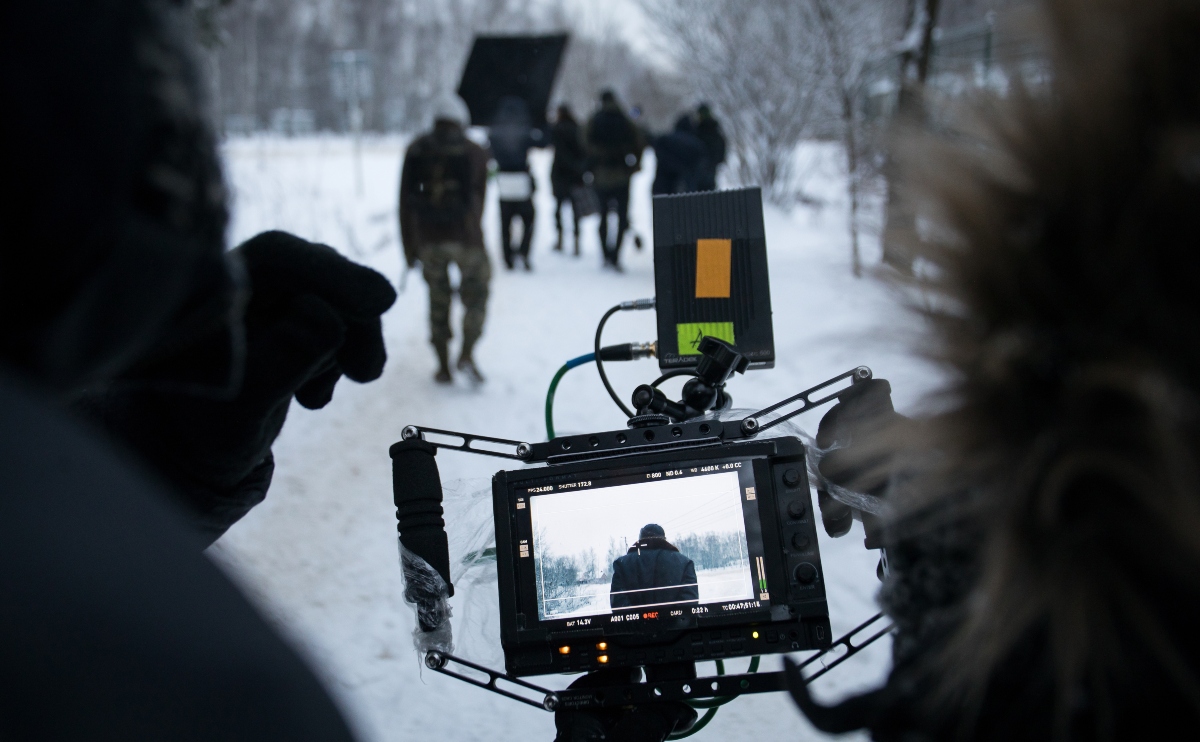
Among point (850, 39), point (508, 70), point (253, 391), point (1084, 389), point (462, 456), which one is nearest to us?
point (1084, 389)

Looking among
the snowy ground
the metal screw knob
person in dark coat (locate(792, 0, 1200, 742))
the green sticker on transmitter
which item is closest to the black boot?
A: the snowy ground

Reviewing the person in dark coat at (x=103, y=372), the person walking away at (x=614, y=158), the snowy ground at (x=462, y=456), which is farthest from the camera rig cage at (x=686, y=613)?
the person walking away at (x=614, y=158)

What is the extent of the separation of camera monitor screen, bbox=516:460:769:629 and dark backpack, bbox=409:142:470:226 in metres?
4.27

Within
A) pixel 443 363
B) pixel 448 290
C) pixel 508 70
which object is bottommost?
pixel 443 363

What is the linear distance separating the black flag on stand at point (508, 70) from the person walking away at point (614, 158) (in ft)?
5.89

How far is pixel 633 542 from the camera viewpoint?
1.30m

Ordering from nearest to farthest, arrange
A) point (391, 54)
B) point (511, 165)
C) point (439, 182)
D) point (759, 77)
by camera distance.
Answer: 1. point (439, 182)
2. point (511, 165)
3. point (759, 77)
4. point (391, 54)

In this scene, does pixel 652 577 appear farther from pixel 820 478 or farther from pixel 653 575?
pixel 820 478

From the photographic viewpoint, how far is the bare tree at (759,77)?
12188mm

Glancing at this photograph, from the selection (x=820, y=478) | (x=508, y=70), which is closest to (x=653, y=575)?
(x=820, y=478)

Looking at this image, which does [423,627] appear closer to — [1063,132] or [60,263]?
[60,263]

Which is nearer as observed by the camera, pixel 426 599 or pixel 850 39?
pixel 426 599

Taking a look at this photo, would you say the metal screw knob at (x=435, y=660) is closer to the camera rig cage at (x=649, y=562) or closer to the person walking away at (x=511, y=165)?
the camera rig cage at (x=649, y=562)

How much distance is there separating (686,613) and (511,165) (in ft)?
25.4
